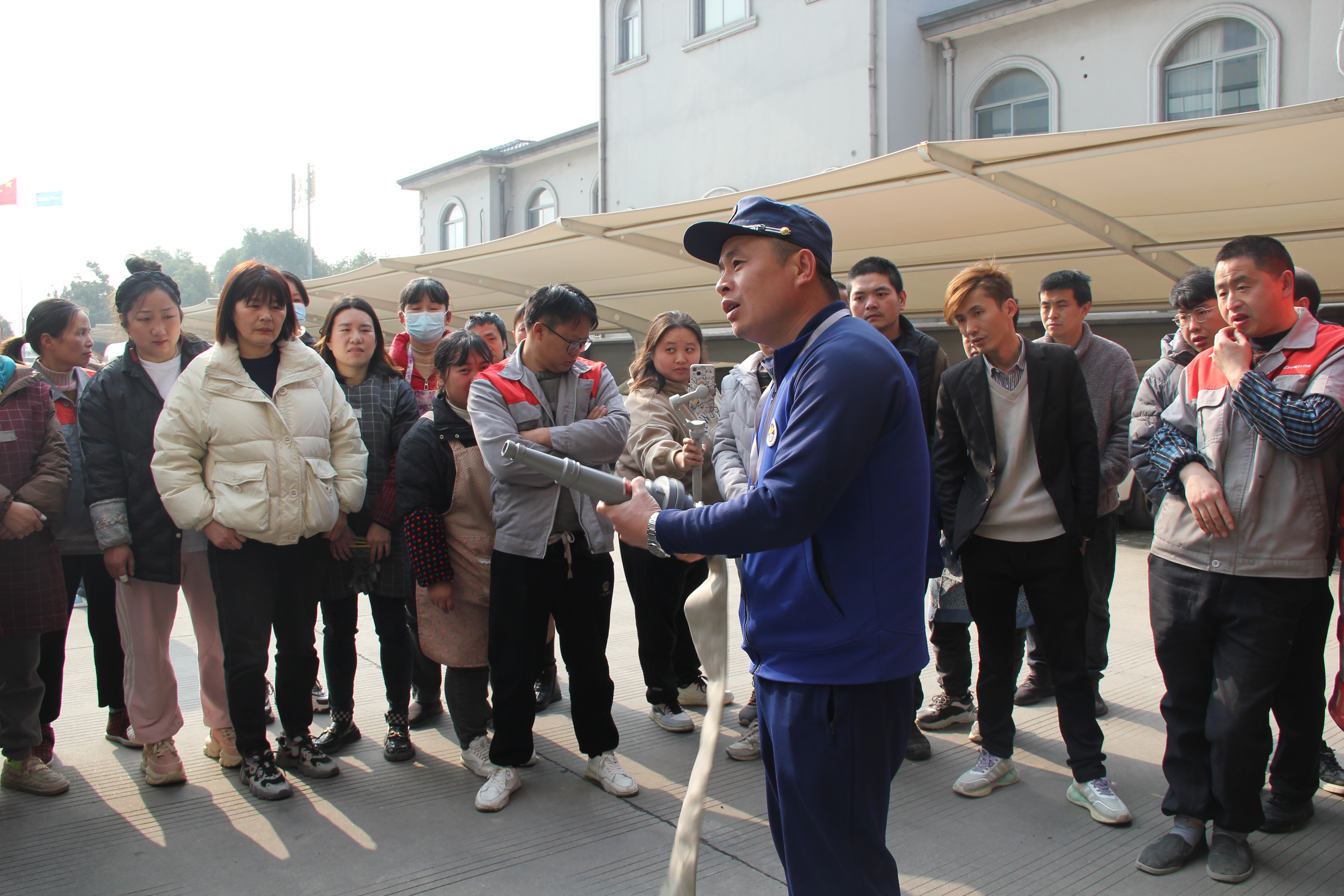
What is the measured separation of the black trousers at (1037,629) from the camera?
10.5 ft

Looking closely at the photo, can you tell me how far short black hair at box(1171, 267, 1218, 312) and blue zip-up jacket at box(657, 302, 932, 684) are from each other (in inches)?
99.1

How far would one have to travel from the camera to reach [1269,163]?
6223 mm

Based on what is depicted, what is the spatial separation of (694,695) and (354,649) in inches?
63.3

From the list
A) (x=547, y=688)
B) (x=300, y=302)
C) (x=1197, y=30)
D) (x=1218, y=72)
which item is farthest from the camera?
(x=1197, y=30)

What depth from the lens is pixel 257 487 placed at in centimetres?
332

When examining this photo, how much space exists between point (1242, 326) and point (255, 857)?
3530mm

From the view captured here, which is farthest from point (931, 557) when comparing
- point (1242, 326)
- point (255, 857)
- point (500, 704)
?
point (255, 857)

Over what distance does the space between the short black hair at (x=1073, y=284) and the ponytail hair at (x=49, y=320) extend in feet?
13.9

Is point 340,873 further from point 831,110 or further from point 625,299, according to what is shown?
point 831,110

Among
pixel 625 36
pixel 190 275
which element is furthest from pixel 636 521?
pixel 190 275

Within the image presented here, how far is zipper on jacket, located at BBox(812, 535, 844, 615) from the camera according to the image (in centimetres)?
182

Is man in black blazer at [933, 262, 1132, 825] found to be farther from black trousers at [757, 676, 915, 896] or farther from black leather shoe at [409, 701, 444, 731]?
black leather shoe at [409, 701, 444, 731]

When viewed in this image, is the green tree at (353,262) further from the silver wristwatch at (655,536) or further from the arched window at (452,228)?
the silver wristwatch at (655,536)

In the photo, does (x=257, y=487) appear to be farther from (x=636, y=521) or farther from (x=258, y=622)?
(x=636, y=521)
